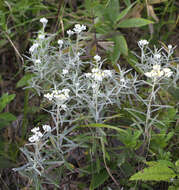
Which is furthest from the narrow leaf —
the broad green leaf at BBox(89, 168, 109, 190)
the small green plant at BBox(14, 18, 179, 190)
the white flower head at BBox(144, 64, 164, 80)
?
the broad green leaf at BBox(89, 168, 109, 190)

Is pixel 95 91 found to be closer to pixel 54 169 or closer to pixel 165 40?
pixel 54 169

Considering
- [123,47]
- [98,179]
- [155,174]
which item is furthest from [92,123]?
[123,47]

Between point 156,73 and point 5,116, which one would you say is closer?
point 156,73

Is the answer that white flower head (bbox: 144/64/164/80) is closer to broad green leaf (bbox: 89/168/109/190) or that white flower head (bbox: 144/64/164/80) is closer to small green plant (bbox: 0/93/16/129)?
broad green leaf (bbox: 89/168/109/190)

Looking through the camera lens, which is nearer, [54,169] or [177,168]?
[177,168]

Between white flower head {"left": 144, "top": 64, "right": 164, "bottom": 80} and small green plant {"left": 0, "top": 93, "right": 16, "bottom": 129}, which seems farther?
small green plant {"left": 0, "top": 93, "right": 16, "bottom": 129}

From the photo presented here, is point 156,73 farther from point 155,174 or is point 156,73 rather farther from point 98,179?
point 98,179

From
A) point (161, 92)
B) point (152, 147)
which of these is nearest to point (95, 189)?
point (152, 147)

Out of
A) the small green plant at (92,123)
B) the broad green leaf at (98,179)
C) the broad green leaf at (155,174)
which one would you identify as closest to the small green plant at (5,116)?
the small green plant at (92,123)
